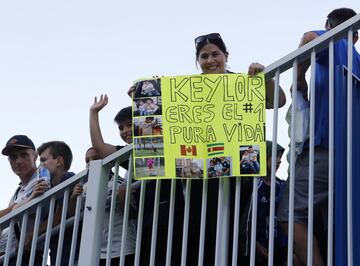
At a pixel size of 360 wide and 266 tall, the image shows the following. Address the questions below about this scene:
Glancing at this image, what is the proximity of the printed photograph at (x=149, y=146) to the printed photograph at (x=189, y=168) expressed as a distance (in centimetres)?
11

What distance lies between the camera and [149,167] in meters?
3.56

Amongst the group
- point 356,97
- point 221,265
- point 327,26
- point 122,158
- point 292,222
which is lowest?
point 221,265

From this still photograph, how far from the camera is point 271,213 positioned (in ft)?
10.3

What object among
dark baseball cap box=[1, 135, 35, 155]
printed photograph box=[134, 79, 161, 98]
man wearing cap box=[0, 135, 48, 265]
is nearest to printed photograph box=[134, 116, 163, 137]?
printed photograph box=[134, 79, 161, 98]

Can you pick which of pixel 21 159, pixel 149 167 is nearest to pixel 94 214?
pixel 149 167

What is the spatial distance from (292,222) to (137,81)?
114 cm

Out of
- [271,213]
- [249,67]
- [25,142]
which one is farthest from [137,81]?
[25,142]

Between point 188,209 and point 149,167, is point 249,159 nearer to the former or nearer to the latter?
point 188,209

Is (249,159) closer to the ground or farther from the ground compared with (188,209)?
farther from the ground

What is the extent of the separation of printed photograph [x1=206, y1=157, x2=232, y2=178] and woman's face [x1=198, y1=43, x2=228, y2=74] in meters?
0.74

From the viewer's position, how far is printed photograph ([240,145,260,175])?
3.33 m

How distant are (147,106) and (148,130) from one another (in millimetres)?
127

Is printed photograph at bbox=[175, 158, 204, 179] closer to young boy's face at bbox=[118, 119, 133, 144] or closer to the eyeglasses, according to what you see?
the eyeglasses

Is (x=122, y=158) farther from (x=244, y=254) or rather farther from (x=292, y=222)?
(x=292, y=222)
